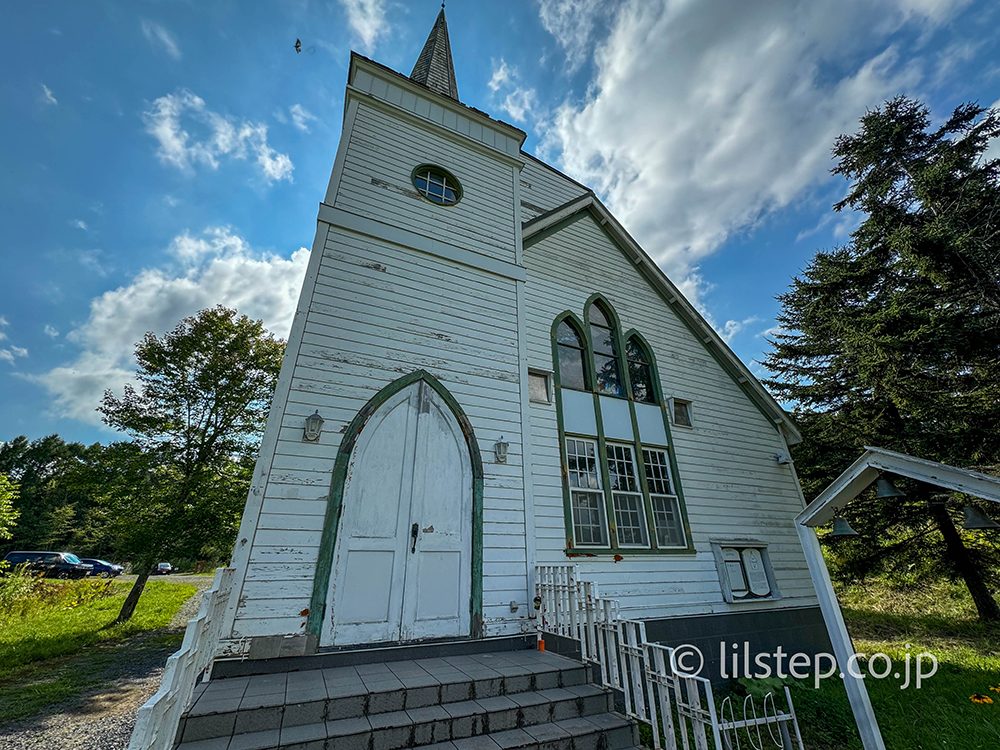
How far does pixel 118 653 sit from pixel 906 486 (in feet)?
61.6

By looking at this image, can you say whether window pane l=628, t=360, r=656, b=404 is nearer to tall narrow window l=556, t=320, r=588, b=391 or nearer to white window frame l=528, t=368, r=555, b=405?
tall narrow window l=556, t=320, r=588, b=391

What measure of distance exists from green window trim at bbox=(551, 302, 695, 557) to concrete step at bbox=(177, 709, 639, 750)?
2728 mm

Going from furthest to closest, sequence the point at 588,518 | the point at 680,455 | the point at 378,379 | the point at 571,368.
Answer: the point at 680,455 < the point at 571,368 < the point at 588,518 < the point at 378,379

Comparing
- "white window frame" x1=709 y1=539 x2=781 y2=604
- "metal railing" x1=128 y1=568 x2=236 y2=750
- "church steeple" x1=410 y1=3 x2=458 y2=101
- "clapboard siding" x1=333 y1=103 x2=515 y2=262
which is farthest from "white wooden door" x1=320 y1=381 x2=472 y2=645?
"church steeple" x1=410 y1=3 x2=458 y2=101

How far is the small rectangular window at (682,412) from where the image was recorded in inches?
332

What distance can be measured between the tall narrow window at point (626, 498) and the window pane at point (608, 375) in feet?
3.72

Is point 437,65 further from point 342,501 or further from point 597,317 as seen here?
point 342,501

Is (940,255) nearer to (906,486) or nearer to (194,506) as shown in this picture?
(906,486)

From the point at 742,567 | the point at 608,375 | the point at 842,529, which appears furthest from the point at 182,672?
the point at 742,567

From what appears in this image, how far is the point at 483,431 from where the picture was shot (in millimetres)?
5914

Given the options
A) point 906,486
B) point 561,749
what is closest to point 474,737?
point 561,749

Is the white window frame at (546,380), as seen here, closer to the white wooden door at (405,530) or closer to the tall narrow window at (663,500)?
the white wooden door at (405,530)

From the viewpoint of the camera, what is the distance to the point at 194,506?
9.78 metres

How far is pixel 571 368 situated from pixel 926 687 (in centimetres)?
737
